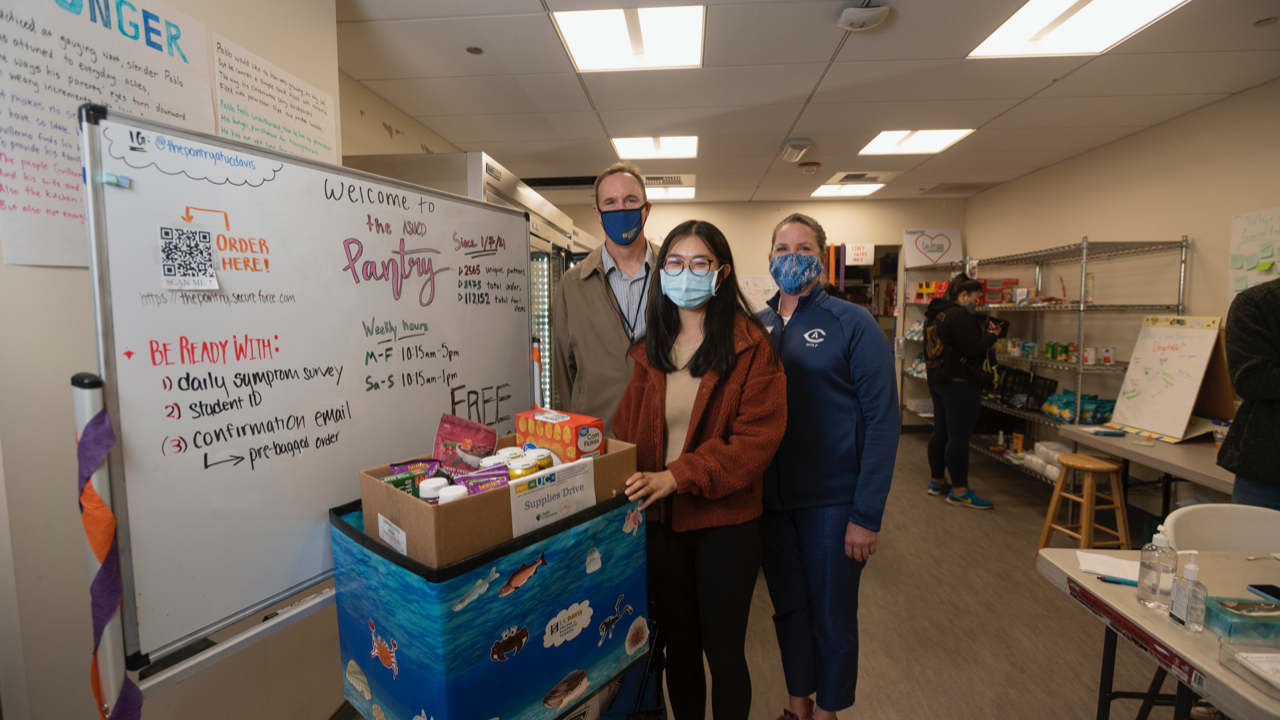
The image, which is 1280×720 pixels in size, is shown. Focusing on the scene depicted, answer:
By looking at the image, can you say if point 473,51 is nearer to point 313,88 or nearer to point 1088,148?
point 313,88

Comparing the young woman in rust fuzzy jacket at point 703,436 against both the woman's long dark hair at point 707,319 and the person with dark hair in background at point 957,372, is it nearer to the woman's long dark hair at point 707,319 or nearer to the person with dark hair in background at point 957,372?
the woman's long dark hair at point 707,319

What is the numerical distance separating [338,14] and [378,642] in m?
2.42

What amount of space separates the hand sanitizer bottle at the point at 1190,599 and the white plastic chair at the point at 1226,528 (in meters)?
0.54

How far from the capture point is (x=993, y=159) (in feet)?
13.8

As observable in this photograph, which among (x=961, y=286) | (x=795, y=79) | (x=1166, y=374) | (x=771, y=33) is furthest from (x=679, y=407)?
(x=1166, y=374)

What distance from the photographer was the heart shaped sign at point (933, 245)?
5844 millimetres

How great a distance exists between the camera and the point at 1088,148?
13.0ft

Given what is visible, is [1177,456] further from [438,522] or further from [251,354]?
[251,354]

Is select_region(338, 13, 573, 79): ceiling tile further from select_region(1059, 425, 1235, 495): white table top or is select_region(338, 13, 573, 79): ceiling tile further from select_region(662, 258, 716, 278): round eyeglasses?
select_region(1059, 425, 1235, 495): white table top

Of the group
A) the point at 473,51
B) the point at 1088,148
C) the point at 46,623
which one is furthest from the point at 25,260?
the point at 1088,148

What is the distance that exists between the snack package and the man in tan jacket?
1.69 feet

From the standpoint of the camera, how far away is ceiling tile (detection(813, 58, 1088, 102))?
2535 millimetres

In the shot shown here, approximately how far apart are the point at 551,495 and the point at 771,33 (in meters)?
2.28

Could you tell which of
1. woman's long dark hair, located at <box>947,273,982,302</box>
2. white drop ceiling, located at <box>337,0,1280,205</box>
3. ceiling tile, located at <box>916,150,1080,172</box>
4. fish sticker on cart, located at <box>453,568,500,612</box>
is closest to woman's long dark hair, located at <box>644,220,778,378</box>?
fish sticker on cart, located at <box>453,568,500,612</box>
